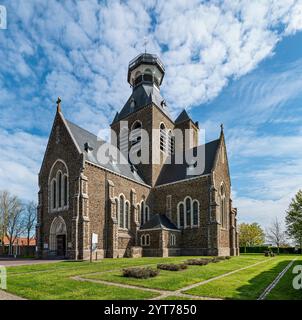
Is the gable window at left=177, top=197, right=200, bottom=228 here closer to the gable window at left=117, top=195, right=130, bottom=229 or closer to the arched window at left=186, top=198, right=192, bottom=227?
the arched window at left=186, top=198, right=192, bottom=227

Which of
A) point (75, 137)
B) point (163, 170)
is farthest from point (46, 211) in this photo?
point (163, 170)

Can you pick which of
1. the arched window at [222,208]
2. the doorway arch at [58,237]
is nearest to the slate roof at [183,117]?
the arched window at [222,208]

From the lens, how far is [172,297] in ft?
30.6

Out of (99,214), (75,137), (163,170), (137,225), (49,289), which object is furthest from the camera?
(163,170)

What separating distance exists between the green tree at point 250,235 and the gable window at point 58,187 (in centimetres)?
5621

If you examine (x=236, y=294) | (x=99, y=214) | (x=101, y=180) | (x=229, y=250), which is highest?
(x=101, y=180)

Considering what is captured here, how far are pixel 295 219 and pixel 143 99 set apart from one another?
35838 millimetres

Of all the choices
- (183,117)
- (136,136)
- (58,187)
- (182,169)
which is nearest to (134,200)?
(182,169)

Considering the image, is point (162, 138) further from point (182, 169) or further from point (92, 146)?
point (92, 146)

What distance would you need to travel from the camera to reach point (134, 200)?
34.7 m

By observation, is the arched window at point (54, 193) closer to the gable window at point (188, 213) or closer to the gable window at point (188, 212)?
the gable window at point (188, 213)

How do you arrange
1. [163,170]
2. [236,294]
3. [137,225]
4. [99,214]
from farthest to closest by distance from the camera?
[163,170]
[137,225]
[99,214]
[236,294]

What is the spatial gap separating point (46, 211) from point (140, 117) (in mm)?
20385
